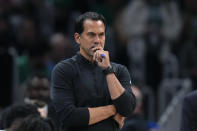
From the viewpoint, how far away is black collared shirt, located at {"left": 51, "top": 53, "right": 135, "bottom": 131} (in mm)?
4855

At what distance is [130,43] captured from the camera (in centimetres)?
1188

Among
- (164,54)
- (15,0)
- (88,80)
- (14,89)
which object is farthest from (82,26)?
(15,0)

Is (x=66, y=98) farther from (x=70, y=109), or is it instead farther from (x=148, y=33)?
(x=148, y=33)

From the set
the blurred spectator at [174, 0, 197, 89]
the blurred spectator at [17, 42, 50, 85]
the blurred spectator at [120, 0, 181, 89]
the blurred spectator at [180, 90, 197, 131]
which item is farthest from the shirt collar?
the blurred spectator at [174, 0, 197, 89]

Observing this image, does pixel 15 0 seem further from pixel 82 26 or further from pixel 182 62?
pixel 82 26

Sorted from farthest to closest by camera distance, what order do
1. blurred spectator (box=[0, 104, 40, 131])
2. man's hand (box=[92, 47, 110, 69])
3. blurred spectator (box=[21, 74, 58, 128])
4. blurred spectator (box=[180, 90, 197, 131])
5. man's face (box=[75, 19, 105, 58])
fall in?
blurred spectator (box=[21, 74, 58, 128]), blurred spectator (box=[180, 90, 197, 131]), blurred spectator (box=[0, 104, 40, 131]), man's face (box=[75, 19, 105, 58]), man's hand (box=[92, 47, 110, 69])

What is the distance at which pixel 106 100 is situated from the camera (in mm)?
4949

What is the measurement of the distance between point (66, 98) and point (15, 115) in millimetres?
1084

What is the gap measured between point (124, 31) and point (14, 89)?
2717mm

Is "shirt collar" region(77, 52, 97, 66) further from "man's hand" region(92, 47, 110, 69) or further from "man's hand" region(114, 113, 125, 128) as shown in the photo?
"man's hand" region(114, 113, 125, 128)

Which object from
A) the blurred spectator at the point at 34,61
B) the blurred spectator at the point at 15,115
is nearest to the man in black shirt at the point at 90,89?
the blurred spectator at the point at 15,115

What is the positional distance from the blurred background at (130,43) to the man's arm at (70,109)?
5537mm

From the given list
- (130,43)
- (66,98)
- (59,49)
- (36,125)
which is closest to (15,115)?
(36,125)

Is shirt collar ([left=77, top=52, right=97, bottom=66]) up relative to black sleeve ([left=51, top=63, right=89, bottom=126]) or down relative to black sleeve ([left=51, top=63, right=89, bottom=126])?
up
